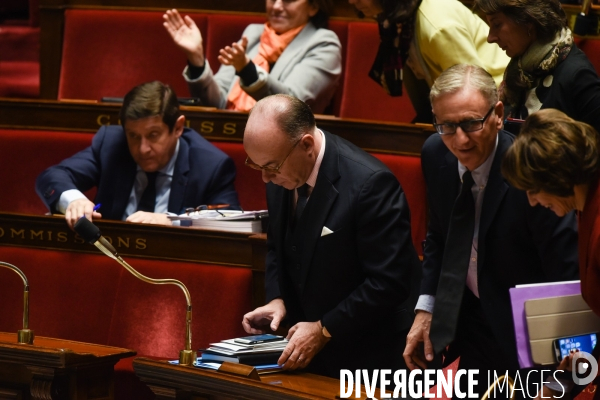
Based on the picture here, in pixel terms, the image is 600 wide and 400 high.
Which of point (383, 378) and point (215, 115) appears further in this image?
point (215, 115)

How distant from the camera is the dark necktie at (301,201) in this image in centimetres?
154

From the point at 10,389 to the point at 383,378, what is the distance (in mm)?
665

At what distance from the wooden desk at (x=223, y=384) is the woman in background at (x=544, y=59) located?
0.57 meters

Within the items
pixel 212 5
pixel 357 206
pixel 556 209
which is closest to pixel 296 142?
pixel 357 206

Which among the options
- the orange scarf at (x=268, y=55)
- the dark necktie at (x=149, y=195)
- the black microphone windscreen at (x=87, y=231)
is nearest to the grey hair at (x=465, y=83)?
the black microphone windscreen at (x=87, y=231)

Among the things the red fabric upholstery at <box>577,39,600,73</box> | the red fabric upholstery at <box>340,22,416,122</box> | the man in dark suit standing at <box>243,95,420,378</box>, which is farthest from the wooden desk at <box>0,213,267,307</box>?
the red fabric upholstery at <box>577,39,600,73</box>

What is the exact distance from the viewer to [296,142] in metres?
1.48

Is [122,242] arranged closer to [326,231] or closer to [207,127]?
[207,127]

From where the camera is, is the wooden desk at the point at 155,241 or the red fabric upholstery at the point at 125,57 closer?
the wooden desk at the point at 155,241

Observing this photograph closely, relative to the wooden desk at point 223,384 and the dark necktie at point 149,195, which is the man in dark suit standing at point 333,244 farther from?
the dark necktie at point 149,195

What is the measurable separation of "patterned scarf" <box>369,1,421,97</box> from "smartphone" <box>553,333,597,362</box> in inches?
38.5

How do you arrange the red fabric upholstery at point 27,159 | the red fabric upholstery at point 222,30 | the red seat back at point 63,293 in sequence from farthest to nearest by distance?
1. the red fabric upholstery at point 222,30
2. the red fabric upholstery at point 27,159
3. the red seat back at point 63,293

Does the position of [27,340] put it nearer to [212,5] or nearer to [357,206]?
[357,206]

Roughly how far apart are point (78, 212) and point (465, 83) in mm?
1028
